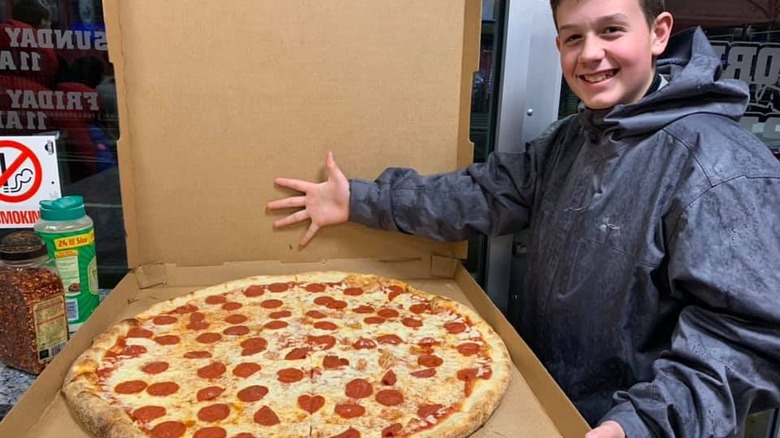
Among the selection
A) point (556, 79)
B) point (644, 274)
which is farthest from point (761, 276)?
point (556, 79)

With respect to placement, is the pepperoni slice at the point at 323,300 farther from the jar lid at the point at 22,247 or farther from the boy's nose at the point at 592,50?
the boy's nose at the point at 592,50

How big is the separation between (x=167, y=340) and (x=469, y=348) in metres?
0.76

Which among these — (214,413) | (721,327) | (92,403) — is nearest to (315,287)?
(214,413)

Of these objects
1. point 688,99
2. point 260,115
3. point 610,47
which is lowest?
point 260,115

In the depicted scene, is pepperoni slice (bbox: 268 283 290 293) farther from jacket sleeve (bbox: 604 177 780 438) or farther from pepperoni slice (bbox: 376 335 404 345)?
jacket sleeve (bbox: 604 177 780 438)

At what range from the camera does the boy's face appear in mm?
1350

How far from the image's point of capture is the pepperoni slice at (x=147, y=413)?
1.25m

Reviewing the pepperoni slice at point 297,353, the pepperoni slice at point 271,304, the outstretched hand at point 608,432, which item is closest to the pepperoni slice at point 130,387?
the pepperoni slice at point 297,353

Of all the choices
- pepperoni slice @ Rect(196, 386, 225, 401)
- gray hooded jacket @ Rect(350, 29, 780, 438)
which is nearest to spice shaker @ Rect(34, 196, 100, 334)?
pepperoni slice @ Rect(196, 386, 225, 401)

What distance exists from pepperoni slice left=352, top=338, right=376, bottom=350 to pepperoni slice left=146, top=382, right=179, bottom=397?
1.41 ft

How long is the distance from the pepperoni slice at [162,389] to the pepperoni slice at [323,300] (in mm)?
500

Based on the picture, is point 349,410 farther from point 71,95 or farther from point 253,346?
point 71,95

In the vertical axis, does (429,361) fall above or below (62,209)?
below

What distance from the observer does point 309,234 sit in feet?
6.24
